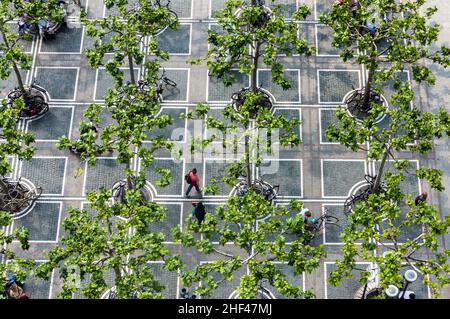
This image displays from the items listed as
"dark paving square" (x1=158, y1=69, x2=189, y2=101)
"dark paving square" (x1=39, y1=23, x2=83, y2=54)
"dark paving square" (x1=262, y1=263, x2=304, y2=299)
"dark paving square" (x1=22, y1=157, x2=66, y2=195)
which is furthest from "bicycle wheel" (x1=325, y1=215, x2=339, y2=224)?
"dark paving square" (x1=39, y1=23, x2=83, y2=54)

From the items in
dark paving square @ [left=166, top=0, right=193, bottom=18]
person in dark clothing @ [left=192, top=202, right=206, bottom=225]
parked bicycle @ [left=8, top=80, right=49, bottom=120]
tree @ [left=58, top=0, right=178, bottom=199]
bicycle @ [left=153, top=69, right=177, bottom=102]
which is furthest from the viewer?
dark paving square @ [left=166, top=0, right=193, bottom=18]

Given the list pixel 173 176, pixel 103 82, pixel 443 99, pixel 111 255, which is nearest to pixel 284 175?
pixel 173 176

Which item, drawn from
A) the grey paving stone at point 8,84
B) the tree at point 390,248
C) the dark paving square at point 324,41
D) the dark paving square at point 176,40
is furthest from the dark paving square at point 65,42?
the tree at point 390,248

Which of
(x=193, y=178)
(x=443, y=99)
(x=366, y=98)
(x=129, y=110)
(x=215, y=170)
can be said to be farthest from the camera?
(x=443, y=99)

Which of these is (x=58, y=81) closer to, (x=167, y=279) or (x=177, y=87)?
(x=177, y=87)

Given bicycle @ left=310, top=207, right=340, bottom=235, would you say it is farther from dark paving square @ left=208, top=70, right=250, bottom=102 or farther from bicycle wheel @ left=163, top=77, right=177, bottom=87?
bicycle wheel @ left=163, top=77, right=177, bottom=87

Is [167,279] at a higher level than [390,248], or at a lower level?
higher
